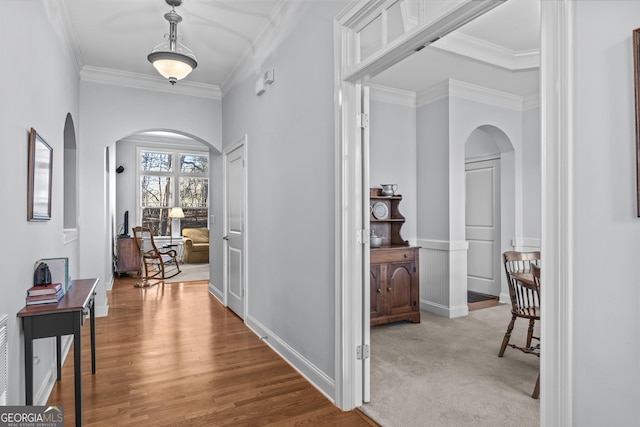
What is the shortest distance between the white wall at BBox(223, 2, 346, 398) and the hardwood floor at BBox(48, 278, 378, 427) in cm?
22

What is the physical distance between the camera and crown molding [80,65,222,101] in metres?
4.73

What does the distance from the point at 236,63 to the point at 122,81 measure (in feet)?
5.29

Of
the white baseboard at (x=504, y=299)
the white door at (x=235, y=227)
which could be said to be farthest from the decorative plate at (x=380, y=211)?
the white baseboard at (x=504, y=299)

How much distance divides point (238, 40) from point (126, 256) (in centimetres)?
526

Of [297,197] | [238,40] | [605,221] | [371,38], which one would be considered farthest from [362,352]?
[238,40]

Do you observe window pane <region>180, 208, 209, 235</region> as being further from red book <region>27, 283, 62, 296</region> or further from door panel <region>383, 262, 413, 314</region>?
red book <region>27, 283, 62, 296</region>

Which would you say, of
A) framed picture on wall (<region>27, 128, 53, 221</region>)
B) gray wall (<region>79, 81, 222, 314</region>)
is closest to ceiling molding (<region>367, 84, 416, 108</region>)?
gray wall (<region>79, 81, 222, 314</region>)

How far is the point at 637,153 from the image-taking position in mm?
1063

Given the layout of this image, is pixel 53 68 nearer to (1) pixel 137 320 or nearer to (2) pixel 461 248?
(1) pixel 137 320

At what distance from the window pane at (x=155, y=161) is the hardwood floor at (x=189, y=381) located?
5.50 m

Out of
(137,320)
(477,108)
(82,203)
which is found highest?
(477,108)

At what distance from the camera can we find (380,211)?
476cm

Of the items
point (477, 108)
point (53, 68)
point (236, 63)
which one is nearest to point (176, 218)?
point (236, 63)

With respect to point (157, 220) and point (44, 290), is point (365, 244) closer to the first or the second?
point (44, 290)
